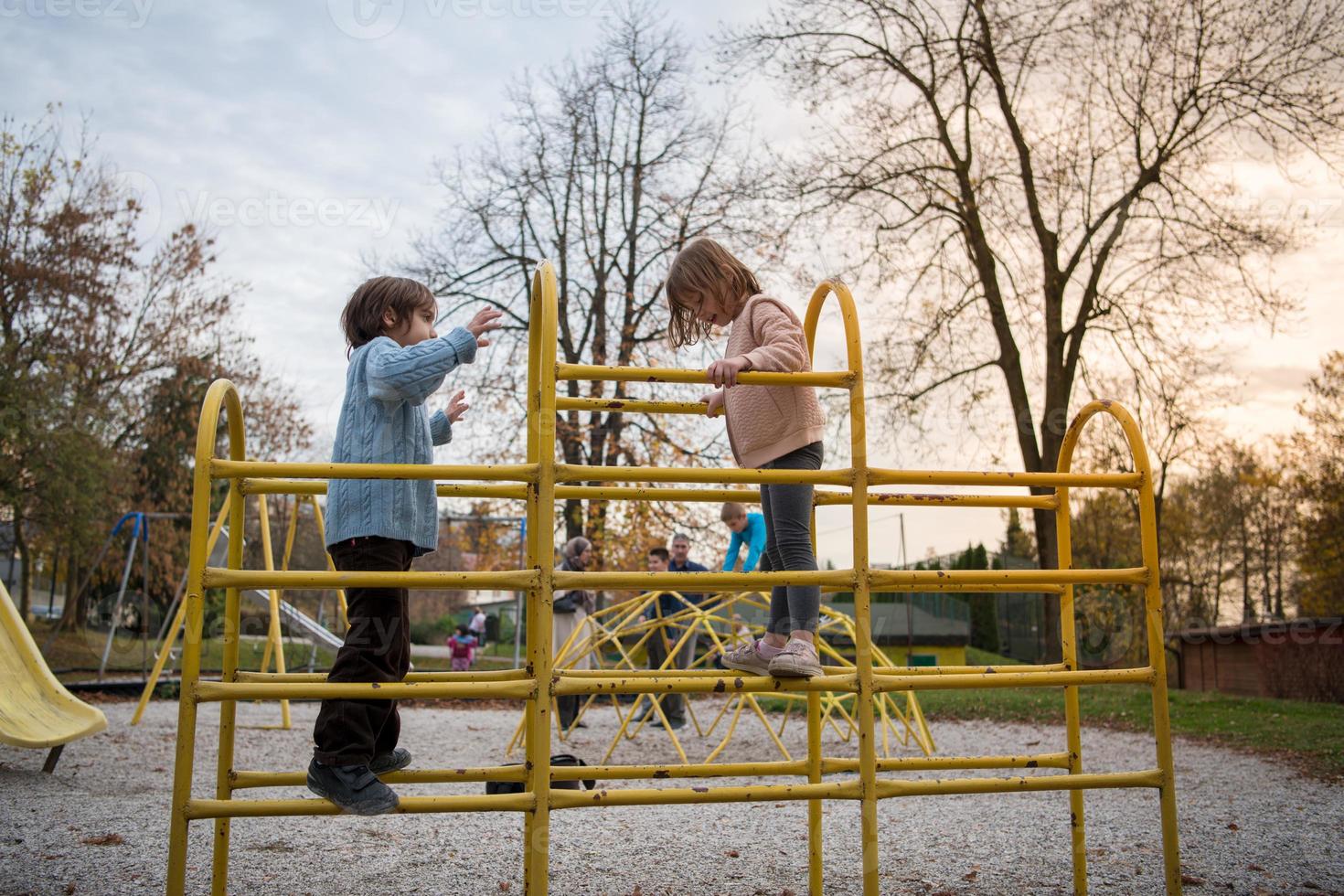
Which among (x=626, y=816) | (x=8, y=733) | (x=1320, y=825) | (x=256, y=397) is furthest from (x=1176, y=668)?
(x=256, y=397)

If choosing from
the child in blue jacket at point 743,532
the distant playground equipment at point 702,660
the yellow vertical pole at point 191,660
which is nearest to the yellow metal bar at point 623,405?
the yellow vertical pole at point 191,660

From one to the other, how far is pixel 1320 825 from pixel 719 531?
10.6 metres

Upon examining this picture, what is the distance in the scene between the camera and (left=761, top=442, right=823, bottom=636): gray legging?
2725 millimetres

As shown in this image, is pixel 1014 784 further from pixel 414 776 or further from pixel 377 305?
pixel 377 305

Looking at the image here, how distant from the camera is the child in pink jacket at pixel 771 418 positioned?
2.70 meters

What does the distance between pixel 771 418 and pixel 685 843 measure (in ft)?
6.80

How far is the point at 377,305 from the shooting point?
2.91 meters

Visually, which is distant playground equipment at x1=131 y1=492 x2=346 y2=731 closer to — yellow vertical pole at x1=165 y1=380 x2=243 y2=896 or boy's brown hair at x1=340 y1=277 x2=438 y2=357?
boy's brown hair at x1=340 y1=277 x2=438 y2=357

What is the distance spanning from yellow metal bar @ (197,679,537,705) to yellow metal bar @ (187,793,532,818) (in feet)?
0.73

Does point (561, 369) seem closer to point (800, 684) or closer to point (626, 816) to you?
point (800, 684)

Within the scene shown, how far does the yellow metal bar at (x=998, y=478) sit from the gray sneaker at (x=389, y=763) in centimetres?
141

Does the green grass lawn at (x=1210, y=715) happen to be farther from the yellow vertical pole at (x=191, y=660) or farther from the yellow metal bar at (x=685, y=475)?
the yellow vertical pole at (x=191, y=660)

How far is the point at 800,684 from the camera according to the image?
2.52 m

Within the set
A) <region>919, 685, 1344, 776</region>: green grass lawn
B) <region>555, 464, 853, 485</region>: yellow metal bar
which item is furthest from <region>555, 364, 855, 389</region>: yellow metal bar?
<region>919, 685, 1344, 776</region>: green grass lawn
